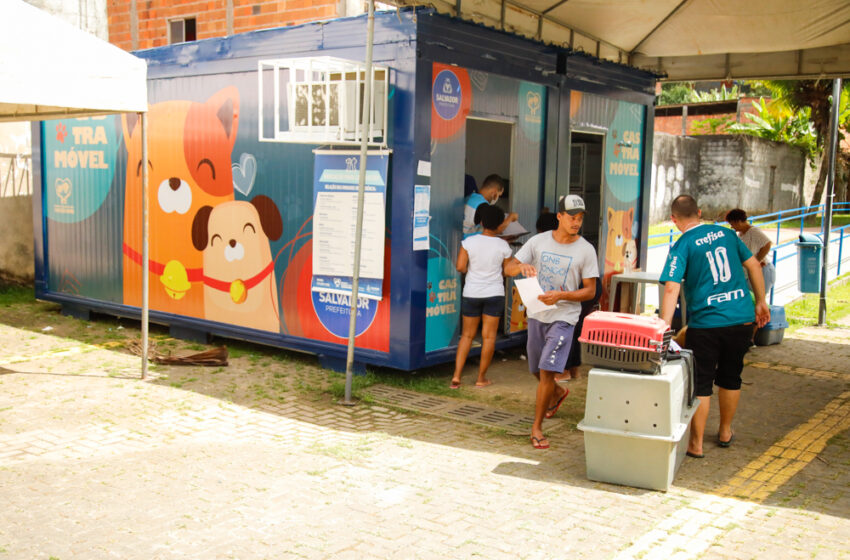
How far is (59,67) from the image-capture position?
250 inches

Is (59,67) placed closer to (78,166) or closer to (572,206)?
(572,206)

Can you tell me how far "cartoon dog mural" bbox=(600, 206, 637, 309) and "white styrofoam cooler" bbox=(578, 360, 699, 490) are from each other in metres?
4.95

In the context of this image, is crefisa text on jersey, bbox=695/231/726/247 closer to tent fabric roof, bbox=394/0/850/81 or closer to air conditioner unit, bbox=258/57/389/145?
air conditioner unit, bbox=258/57/389/145

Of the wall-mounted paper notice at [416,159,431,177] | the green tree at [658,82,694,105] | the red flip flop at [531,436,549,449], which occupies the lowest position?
the red flip flop at [531,436,549,449]

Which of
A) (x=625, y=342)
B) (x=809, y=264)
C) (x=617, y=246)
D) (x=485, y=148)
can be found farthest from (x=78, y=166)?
(x=809, y=264)

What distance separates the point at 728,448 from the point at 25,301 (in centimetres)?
1005

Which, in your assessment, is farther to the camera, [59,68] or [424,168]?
[424,168]

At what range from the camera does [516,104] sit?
28.3 feet

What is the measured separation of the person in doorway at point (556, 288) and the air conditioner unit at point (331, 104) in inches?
80.2

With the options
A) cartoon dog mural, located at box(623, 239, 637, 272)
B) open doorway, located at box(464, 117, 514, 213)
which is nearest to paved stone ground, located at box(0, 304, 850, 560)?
cartoon dog mural, located at box(623, 239, 637, 272)

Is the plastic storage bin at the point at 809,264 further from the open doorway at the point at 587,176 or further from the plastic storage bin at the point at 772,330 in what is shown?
the open doorway at the point at 587,176

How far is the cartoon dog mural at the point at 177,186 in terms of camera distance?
9.08m

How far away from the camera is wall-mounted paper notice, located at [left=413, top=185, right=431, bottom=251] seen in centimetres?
752

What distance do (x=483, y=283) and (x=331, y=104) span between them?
2141 mm
